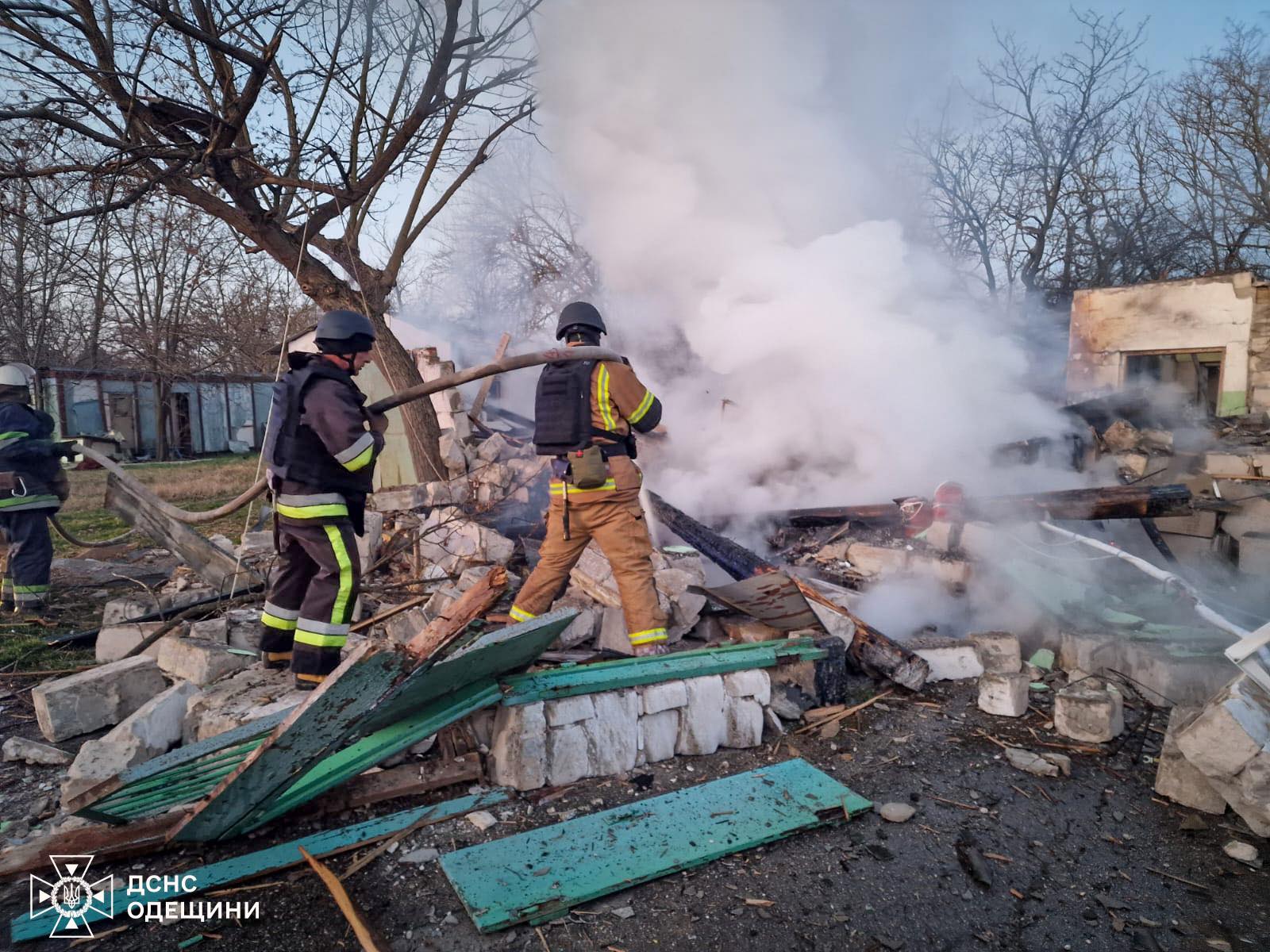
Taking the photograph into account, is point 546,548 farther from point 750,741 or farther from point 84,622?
point 84,622

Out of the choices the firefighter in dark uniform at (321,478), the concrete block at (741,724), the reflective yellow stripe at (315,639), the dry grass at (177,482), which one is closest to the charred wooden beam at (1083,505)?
the concrete block at (741,724)

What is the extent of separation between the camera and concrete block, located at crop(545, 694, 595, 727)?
2.81 m

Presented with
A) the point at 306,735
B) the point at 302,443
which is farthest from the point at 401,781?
the point at 302,443

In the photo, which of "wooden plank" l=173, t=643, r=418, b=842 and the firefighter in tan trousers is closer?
"wooden plank" l=173, t=643, r=418, b=842

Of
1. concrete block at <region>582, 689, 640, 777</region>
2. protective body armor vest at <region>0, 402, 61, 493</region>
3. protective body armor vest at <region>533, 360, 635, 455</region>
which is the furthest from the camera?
protective body armor vest at <region>0, 402, 61, 493</region>

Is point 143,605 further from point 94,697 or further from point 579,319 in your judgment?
point 579,319

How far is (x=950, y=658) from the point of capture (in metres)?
4.05

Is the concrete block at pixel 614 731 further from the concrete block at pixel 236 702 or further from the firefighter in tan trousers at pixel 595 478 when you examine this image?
the concrete block at pixel 236 702

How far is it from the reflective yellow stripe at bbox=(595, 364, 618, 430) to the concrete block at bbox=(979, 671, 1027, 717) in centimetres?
239

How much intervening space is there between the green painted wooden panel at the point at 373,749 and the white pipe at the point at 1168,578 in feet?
11.1

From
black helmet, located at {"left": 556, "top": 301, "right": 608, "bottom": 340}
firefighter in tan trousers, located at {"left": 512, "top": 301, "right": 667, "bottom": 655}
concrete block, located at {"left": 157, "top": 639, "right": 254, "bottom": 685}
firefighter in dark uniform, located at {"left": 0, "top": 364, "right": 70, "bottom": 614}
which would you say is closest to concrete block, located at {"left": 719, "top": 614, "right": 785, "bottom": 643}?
firefighter in tan trousers, located at {"left": 512, "top": 301, "right": 667, "bottom": 655}

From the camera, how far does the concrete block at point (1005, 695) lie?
3.55 m

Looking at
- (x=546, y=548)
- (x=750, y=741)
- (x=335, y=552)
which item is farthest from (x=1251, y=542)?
(x=335, y=552)

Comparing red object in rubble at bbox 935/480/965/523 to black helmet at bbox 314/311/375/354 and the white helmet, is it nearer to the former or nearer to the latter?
black helmet at bbox 314/311/375/354
